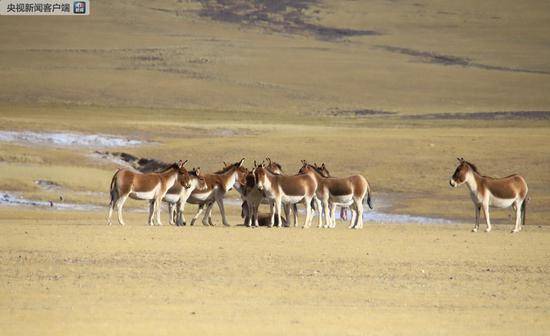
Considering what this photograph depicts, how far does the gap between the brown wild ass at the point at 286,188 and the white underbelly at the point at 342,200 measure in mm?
453

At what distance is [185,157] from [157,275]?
2018 cm

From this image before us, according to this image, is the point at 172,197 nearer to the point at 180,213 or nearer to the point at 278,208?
the point at 180,213

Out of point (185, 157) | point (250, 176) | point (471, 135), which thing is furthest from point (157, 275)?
point (471, 135)

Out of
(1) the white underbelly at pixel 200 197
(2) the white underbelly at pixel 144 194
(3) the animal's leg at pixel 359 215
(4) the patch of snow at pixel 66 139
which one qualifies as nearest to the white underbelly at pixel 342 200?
(3) the animal's leg at pixel 359 215

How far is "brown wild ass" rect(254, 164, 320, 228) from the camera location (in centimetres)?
2166

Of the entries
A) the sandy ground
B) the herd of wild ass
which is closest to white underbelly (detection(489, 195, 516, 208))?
the herd of wild ass

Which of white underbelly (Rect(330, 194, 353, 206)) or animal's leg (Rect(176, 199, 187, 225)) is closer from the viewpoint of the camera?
animal's leg (Rect(176, 199, 187, 225))

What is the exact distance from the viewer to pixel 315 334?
1180cm

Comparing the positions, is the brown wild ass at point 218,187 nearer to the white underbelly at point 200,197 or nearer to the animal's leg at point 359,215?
the white underbelly at point 200,197

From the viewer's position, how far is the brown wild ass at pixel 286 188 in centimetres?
2166

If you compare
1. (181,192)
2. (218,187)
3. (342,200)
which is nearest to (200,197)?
(218,187)

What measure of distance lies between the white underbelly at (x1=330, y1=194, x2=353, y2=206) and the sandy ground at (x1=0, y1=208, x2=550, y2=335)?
66.2 inches

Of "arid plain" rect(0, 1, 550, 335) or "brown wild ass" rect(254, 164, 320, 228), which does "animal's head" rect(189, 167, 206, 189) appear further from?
"arid plain" rect(0, 1, 550, 335)

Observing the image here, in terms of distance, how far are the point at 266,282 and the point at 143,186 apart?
23.1 feet
